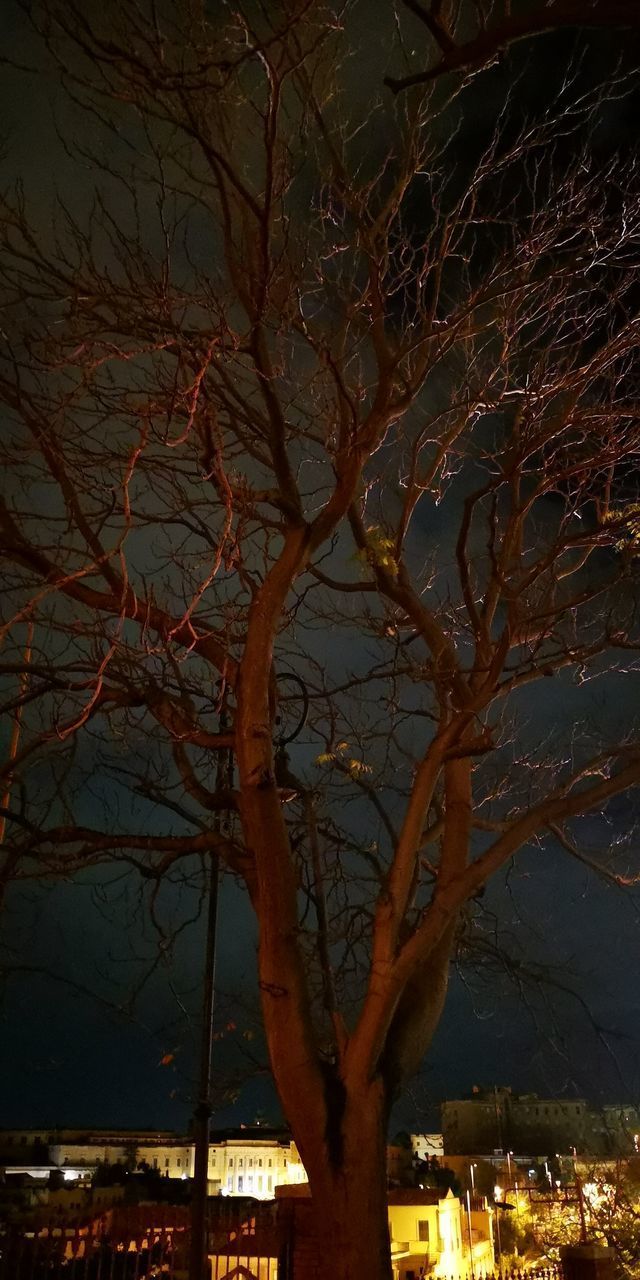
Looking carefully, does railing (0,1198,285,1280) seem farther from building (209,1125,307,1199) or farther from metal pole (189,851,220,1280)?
building (209,1125,307,1199)

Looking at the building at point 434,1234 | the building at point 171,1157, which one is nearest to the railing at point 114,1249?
the building at point 434,1234

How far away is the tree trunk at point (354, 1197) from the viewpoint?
5.12 m

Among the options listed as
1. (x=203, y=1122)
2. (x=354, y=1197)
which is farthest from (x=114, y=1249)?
(x=354, y=1197)

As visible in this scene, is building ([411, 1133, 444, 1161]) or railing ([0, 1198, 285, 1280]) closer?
railing ([0, 1198, 285, 1280])

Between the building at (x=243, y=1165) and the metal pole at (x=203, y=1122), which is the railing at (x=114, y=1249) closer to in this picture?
the metal pole at (x=203, y=1122)

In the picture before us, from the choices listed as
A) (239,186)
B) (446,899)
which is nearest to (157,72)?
(239,186)

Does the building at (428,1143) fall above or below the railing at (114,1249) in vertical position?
above

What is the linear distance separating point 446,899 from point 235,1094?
3.85 meters

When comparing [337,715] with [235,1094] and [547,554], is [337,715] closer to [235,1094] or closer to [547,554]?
[547,554]

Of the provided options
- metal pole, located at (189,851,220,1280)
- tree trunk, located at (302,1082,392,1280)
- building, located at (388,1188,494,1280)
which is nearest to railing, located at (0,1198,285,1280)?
metal pole, located at (189,851,220,1280)

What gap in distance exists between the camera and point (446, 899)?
6074 millimetres

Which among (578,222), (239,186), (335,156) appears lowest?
(239,186)

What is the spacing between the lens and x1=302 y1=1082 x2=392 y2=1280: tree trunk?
512 centimetres

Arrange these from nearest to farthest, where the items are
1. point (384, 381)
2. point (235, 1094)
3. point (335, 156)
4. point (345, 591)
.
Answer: point (335, 156) → point (384, 381) → point (345, 591) → point (235, 1094)
